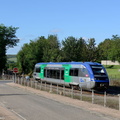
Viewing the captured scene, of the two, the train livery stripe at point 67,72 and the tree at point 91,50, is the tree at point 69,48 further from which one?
the train livery stripe at point 67,72

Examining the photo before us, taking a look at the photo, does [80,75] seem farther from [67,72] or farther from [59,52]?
[59,52]

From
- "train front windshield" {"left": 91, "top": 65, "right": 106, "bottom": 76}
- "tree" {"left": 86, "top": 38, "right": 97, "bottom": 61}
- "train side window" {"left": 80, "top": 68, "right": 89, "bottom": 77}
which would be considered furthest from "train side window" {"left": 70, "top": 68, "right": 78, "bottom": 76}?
"tree" {"left": 86, "top": 38, "right": 97, "bottom": 61}

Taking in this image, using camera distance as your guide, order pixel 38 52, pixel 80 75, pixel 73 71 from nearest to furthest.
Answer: pixel 80 75
pixel 73 71
pixel 38 52

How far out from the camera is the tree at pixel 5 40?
77000mm

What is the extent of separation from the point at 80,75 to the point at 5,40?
185 feet

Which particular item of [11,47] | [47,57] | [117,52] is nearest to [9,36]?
[11,47]

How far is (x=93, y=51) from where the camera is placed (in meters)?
88.2

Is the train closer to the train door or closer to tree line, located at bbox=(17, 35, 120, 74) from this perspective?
the train door

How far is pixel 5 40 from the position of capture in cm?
7981

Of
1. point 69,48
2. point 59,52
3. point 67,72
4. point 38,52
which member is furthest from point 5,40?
point 67,72

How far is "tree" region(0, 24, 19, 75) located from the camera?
77000mm

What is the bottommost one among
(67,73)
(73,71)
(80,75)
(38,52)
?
(80,75)

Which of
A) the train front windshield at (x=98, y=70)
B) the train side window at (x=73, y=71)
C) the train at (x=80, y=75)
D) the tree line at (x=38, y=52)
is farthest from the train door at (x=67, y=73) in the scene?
the tree line at (x=38, y=52)

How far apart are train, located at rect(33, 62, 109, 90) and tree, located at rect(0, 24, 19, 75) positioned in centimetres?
4414
